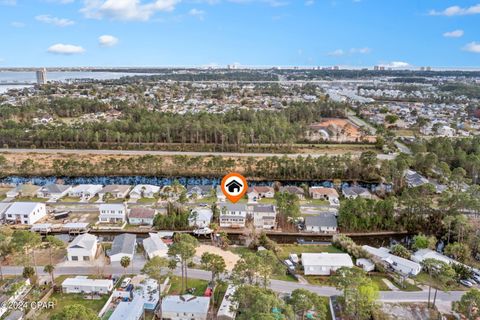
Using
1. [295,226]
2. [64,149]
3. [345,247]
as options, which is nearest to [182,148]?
[64,149]

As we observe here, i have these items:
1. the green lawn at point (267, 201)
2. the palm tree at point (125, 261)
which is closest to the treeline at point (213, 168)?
the green lawn at point (267, 201)

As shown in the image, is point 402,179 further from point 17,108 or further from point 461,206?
point 17,108

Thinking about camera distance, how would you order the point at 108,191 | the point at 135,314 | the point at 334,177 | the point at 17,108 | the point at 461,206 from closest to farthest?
the point at 135,314 < the point at 461,206 < the point at 108,191 < the point at 334,177 < the point at 17,108

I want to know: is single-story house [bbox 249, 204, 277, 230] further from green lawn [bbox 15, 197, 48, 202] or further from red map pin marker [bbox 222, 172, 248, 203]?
green lawn [bbox 15, 197, 48, 202]

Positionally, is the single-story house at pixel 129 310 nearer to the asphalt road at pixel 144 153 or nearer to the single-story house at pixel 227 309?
the single-story house at pixel 227 309

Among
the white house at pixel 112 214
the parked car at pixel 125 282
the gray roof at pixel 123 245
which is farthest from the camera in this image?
the white house at pixel 112 214

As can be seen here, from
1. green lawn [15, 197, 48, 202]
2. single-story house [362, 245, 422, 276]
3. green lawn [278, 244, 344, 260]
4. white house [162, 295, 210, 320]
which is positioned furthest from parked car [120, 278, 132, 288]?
green lawn [15, 197, 48, 202]
